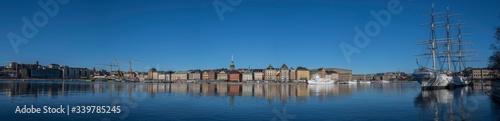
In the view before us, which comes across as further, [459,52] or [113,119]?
[459,52]

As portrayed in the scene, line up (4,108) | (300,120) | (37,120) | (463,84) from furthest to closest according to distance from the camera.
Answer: (463,84) → (4,108) → (300,120) → (37,120)

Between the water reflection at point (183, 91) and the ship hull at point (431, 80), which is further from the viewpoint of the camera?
the ship hull at point (431, 80)

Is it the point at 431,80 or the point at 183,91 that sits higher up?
the point at 431,80

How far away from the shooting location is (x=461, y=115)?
1252 inches

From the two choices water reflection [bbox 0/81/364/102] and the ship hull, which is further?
the ship hull

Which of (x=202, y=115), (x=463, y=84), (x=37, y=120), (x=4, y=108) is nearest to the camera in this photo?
(x=37, y=120)

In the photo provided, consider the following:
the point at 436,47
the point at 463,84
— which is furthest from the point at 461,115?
the point at 463,84

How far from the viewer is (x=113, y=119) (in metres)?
28.2

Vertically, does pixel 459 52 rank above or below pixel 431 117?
above

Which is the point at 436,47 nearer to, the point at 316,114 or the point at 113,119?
the point at 316,114

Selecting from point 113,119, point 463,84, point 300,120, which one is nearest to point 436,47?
point 463,84

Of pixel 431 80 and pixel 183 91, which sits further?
pixel 431 80

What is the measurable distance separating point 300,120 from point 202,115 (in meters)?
7.89

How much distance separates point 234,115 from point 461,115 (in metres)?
18.0
